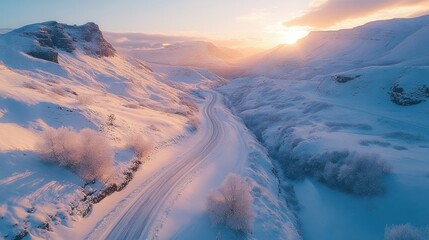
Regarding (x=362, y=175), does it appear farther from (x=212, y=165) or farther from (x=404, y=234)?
(x=212, y=165)

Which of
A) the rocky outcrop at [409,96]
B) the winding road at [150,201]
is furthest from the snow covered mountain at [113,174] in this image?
the rocky outcrop at [409,96]

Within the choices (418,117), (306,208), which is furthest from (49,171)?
(418,117)

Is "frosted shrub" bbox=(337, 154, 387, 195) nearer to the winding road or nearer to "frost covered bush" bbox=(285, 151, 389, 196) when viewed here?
"frost covered bush" bbox=(285, 151, 389, 196)

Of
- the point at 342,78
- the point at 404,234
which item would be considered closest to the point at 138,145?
the point at 404,234

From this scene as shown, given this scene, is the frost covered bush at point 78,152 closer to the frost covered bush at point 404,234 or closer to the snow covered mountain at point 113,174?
the snow covered mountain at point 113,174

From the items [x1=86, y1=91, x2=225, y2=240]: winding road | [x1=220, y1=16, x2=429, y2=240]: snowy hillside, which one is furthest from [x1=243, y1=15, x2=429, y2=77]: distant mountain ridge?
[x1=86, y1=91, x2=225, y2=240]: winding road

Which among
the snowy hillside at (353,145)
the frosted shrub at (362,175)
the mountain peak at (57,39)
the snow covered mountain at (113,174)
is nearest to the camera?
the snow covered mountain at (113,174)
